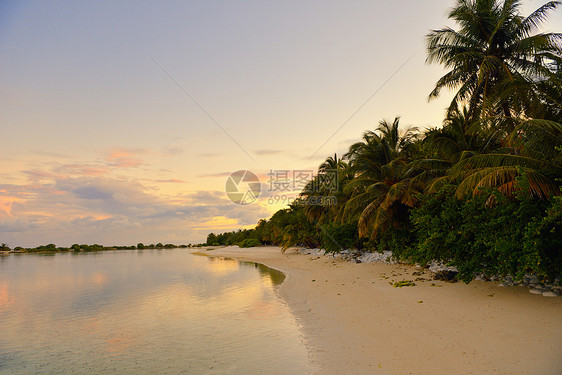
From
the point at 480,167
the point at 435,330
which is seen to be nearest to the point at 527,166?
the point at 480,167

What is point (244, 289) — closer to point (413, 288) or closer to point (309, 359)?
point (413, 288)

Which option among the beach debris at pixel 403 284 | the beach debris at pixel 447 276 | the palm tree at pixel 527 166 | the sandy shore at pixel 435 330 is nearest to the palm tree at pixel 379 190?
the beach debris at pixel 447 276

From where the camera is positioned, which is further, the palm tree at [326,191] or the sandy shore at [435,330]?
the palm tree at [326,191]

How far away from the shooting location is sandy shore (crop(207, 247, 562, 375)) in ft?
21.0

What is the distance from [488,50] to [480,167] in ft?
36.2

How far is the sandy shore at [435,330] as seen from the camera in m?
6.40

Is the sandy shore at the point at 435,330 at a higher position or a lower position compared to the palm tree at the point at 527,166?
lower

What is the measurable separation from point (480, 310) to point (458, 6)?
60.8 feet

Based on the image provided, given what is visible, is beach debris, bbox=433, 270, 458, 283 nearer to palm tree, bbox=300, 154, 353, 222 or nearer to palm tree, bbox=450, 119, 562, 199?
palm tree, bbox=450, 119, 562, 199

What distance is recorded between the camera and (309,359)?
7613 millimetres

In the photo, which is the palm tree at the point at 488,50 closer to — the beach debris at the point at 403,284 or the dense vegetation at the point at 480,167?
the dense vegetation at the point at 480,167

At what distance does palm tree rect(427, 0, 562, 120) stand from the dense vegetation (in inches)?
2.1

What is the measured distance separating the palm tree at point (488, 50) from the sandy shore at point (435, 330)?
977cm

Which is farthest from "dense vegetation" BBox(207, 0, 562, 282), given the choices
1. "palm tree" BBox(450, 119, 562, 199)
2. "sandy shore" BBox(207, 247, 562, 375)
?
"sandy shore" BBox(207, 247, 562, 375)
